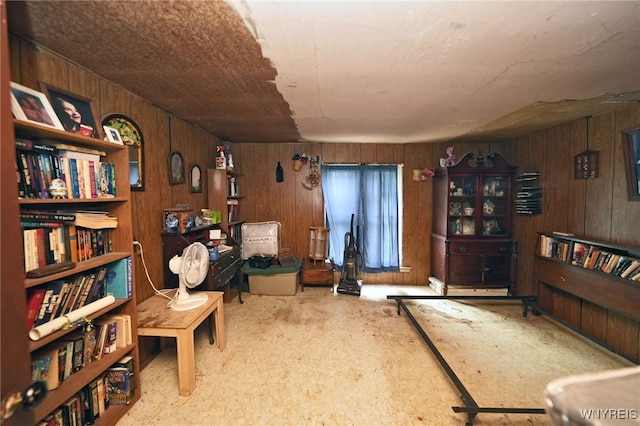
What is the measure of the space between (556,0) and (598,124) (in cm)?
224

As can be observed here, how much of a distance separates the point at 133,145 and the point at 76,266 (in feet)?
3.69

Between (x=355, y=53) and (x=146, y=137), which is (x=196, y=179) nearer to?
(x=146, y=137)

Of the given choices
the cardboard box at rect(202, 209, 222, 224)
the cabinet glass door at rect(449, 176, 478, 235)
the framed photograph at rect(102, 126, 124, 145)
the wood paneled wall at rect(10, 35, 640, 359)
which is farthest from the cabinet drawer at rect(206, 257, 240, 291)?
the cabinet glass door at rect(449, 176, 478, 235)

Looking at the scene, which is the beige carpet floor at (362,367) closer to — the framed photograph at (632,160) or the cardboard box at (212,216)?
the cardboard box at (212,216)

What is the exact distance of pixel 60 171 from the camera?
1.30 meters

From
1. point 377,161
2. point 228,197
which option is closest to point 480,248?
point 377,161

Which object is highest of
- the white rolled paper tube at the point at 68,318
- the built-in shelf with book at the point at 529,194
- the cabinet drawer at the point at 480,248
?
the built-in shelf with book at the point at 529,194

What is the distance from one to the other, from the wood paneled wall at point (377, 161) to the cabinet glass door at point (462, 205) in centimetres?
41

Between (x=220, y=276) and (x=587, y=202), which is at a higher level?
(x=587, y=202)

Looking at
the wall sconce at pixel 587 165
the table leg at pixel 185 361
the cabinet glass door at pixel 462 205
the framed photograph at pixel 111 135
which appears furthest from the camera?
the cabinet glass door at pixel 462 205

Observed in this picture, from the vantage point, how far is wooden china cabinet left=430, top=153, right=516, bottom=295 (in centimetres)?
348

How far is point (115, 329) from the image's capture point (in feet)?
5.26

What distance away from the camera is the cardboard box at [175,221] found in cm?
234

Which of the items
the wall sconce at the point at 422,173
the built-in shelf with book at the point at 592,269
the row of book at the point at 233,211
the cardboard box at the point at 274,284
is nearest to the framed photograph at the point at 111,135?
the row of book at the point at 233,211
